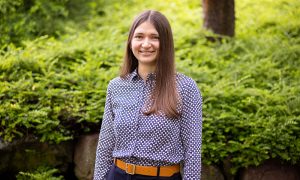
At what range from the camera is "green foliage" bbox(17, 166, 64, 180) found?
4.63 meters

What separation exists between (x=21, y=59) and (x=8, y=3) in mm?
2357

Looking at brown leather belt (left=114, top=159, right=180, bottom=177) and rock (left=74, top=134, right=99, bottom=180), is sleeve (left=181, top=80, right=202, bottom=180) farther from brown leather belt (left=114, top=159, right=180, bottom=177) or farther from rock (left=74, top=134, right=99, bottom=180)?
rock (left=74, top=134, right=99, bottom=180)

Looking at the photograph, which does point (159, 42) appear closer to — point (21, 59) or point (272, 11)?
point (21, 59)

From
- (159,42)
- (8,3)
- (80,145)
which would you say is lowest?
(80,145)

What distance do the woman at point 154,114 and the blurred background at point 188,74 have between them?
1553mm

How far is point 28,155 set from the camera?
4.85 meters

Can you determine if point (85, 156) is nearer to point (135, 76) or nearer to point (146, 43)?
point (135, 76)

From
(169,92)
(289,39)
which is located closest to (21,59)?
(169,92)

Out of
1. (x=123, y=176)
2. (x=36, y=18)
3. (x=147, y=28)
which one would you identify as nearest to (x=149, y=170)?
(x=123, y=176)

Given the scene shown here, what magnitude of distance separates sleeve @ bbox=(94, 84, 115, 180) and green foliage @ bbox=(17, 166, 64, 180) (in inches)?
57.8

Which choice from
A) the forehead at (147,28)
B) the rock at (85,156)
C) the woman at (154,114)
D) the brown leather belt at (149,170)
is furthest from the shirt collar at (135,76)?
the rock at (85,156)

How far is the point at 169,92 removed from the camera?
3064 mm

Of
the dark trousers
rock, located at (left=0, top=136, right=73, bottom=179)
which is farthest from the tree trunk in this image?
the dark trousers

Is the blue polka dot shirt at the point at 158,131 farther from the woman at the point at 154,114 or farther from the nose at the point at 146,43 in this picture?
the nose at the point at 146,43
